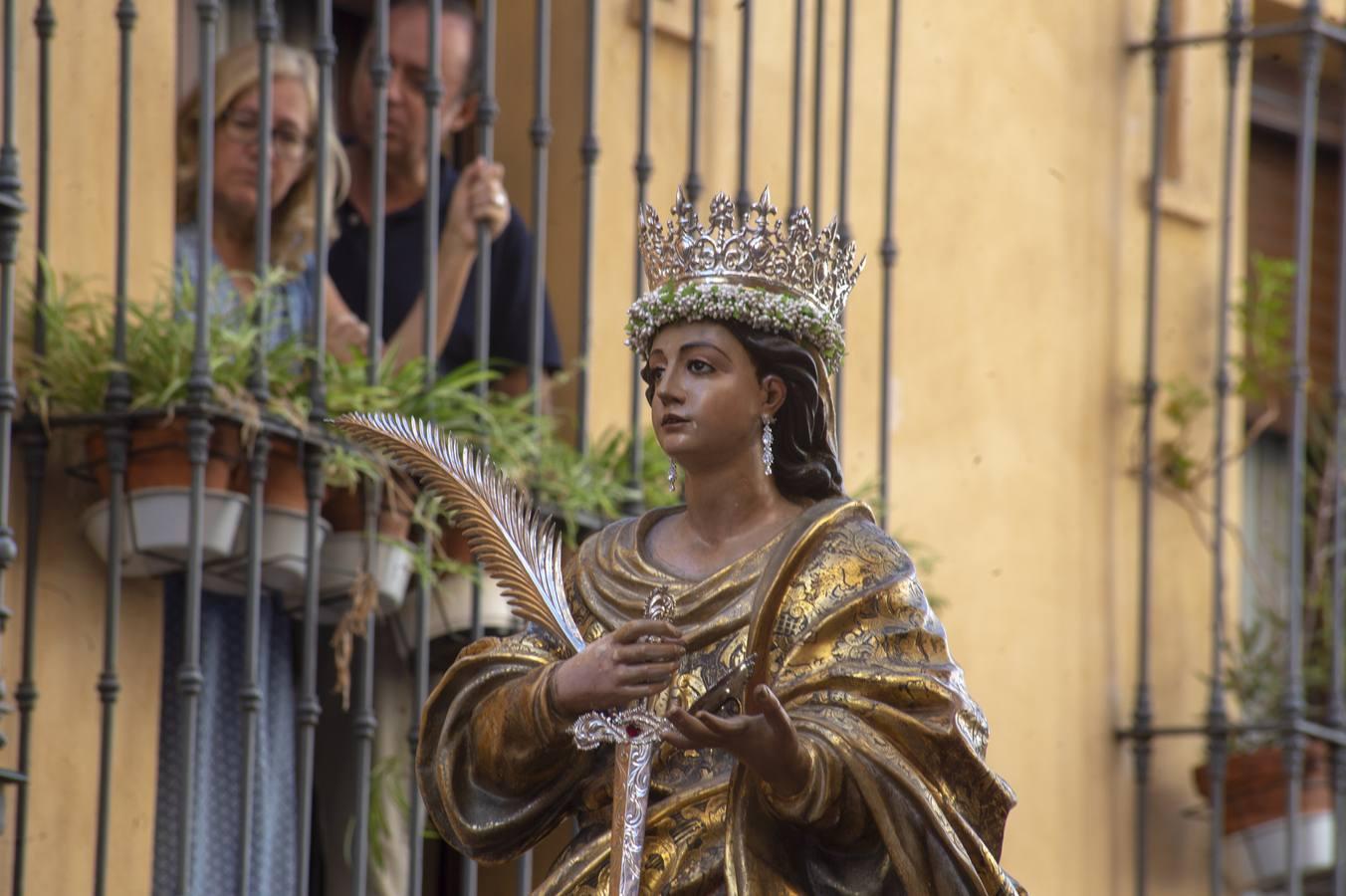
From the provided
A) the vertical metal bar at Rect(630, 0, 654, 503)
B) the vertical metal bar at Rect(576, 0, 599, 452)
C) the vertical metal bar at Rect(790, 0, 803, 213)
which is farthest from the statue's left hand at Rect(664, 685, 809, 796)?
the vertical metal bar at Rect(790, 0, 803, 213)

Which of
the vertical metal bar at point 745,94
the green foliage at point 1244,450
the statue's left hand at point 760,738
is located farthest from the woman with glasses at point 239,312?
the green foliage at point 1244,450

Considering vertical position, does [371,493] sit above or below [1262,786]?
above

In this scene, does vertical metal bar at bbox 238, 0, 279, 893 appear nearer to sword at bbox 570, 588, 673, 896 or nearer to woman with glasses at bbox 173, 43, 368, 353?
woman with glasses at bbox 173, 43, 368, 353

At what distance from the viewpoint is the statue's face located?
230 inches

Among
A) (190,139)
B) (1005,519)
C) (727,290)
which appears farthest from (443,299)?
(727,290)

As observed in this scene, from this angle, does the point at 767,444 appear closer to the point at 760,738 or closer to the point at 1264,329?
the point at 760,738

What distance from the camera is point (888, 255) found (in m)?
9.82

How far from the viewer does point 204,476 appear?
8047 millimetres

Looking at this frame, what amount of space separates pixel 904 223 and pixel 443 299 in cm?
205

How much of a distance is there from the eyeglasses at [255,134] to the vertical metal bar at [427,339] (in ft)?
0.94

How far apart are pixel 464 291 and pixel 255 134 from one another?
729mm

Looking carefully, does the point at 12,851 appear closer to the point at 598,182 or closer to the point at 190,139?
A: the point at 190,139

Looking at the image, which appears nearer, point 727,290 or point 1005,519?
point 727,290

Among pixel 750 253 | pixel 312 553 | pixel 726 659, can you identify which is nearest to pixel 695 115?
pixel 312 553
